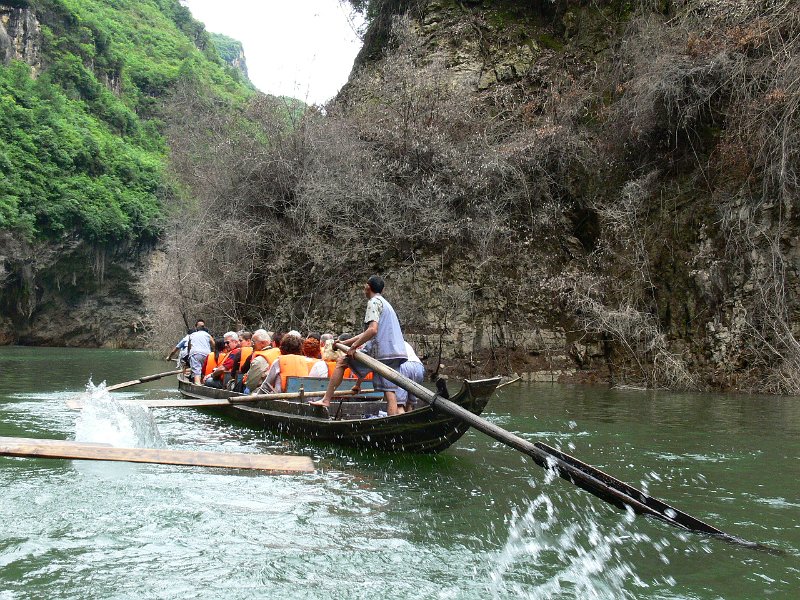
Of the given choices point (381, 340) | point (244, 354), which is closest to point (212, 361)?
point (244, 354)

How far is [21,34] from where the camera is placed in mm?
41875

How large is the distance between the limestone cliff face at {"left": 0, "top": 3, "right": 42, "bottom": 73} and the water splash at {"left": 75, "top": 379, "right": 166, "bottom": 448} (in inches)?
1571

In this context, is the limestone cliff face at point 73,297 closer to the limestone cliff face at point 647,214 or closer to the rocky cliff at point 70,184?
the rocky cliff at point 70,184

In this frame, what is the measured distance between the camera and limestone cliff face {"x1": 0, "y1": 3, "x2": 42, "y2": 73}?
1618 inches

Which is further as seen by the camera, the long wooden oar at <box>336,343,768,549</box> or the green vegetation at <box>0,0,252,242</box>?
the green vegetation at <box>0,0,252,242</box>

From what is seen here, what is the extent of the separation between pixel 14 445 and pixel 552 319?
13.1 m

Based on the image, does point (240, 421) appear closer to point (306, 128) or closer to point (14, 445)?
point (14, 445)

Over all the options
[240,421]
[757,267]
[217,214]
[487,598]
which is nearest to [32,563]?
[487,598]

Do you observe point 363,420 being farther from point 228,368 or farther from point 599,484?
point 228,368

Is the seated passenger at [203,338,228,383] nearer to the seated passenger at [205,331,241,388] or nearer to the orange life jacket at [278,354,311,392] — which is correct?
the seated passenger at [205,331,241,388]

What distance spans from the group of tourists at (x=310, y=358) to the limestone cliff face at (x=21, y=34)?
36001mm

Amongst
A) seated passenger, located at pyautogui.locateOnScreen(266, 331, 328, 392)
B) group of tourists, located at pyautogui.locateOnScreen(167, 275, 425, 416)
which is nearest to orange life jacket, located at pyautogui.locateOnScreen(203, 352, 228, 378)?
group of tourists, located at pyautogui.locateOnScreen(167, 275, 425, 416)

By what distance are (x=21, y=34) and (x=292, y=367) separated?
4205cm

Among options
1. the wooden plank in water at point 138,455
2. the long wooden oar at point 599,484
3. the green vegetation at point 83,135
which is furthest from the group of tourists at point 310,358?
the green vegetation at point 83,135
